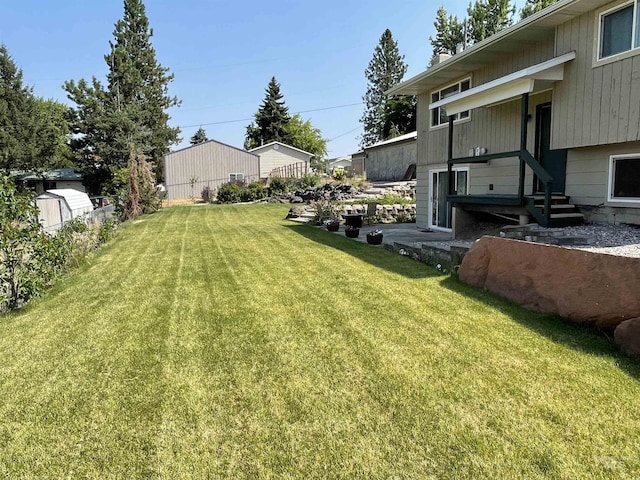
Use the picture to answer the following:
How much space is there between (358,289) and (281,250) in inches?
147

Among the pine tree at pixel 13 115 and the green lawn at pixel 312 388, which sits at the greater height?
the pine tree at pixel 13 115

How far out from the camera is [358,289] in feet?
18.5

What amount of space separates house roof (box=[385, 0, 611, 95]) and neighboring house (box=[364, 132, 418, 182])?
13.9 m

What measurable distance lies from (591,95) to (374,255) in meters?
4.49

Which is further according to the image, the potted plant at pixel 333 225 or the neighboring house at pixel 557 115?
the potted plant at pixel 333 225

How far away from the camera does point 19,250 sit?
5.35 meters

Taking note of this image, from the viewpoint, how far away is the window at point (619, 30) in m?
6.15

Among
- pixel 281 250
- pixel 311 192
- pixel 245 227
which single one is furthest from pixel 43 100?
pixel 281 250

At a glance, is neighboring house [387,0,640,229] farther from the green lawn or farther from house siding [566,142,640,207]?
the green lawn

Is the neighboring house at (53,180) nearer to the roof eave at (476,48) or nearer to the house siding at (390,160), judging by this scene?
the house siding at (390,160)

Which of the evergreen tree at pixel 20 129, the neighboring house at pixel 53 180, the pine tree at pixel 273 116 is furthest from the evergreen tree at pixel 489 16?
the neighboring house at pixel 53 180

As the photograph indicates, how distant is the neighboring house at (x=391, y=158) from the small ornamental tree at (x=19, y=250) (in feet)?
72.1

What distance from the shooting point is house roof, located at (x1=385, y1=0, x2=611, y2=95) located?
688cm

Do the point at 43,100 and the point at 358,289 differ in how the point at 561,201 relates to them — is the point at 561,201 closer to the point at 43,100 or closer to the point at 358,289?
the point at 358,289
